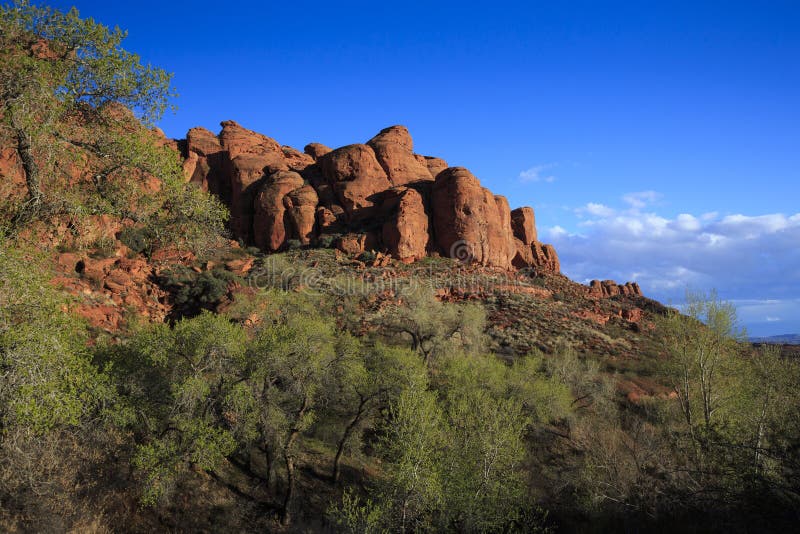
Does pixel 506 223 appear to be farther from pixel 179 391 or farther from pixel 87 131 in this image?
pixel 87 131

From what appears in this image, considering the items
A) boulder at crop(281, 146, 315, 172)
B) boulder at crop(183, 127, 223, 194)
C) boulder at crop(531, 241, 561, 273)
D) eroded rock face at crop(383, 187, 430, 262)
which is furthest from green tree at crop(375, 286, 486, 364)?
boulder at crop(183, 127, 223, 194)

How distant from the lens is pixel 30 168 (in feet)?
24.4

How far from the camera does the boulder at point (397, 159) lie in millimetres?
72375

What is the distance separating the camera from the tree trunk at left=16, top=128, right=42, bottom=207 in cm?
723

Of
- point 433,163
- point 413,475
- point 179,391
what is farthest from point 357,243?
point 413,475

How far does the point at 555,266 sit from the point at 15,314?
253ft

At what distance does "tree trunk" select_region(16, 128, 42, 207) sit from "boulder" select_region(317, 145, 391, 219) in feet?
190

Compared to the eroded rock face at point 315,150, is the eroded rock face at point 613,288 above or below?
below

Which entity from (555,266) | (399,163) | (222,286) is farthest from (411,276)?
(555,266)

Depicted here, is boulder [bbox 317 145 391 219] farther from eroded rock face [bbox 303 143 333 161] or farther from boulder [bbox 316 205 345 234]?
eroded rock face [bbox 303 143 333 161]

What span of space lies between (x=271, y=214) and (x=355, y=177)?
1486cm

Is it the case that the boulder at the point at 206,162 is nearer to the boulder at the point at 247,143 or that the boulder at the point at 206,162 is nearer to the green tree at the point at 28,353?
the boulder at the point at 247,143

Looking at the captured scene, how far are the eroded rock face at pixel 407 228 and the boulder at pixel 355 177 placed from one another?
17.1ft

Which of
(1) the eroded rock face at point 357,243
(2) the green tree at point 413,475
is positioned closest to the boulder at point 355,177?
(1) the eroded rock face at point 357,243
